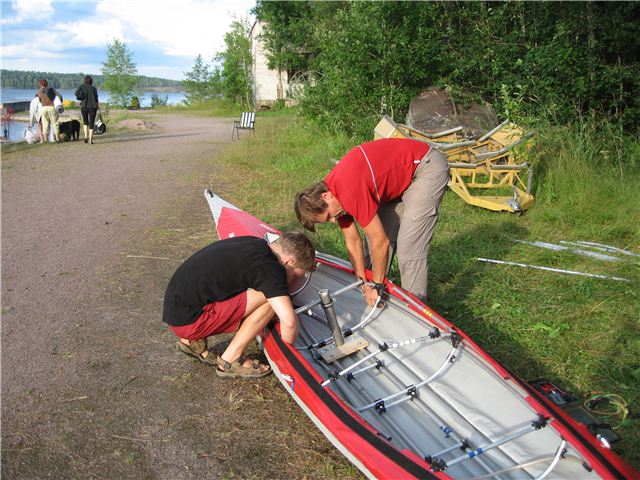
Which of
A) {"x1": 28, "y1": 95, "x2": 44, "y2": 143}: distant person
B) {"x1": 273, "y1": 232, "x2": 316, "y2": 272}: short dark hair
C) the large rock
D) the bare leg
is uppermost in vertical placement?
{"x1": 28, "y1": 95, "x2": 44, "y2": 143}: distant person

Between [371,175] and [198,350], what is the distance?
5.91 ft

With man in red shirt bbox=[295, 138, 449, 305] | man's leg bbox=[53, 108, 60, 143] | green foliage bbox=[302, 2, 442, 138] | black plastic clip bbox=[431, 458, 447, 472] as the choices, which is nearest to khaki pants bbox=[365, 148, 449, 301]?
man in red shirt bbox=[295, 138, 449, 305]

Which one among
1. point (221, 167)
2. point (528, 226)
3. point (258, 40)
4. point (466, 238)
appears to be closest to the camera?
point (466, 238)

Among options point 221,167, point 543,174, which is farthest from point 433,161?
point 221,167

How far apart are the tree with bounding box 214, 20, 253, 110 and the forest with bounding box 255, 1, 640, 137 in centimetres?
1958

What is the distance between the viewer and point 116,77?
39625 mm

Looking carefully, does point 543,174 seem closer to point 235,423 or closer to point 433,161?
point 433,161

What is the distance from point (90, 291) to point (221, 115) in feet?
87.1

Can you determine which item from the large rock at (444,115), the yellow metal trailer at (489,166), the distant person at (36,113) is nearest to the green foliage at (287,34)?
the distant person at (36,113)

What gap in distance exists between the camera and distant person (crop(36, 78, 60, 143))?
13.5m

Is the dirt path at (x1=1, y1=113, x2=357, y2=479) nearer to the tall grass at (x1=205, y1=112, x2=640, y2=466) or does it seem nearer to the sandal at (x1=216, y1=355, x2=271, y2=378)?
the sandal at (x1=216, y1=355, x2=271, y2=378)

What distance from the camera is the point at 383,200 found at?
3855mm

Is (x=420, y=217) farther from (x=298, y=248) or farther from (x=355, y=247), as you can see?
(x=298, y=248)

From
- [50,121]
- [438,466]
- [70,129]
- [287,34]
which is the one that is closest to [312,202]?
[438,466]
